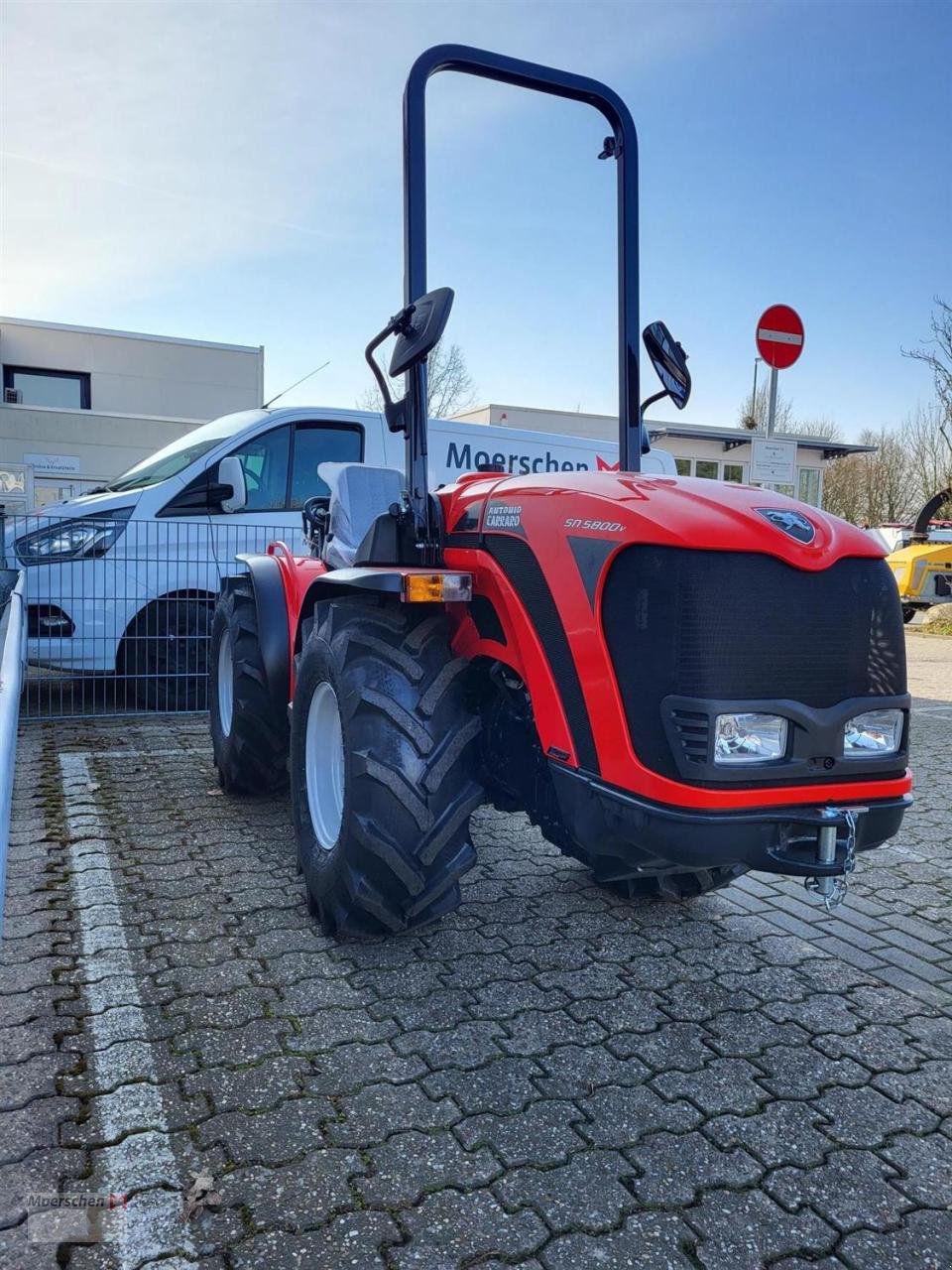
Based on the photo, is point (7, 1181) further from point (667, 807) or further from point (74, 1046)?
point (667, 807)

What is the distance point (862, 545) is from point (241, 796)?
11.2 ft

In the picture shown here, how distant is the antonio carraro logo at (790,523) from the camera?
2490 mm

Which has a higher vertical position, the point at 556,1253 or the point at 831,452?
the point at 831,452

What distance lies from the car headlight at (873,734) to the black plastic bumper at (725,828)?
13cm

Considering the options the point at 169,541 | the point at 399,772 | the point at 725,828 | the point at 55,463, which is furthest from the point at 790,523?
the point at 55,463

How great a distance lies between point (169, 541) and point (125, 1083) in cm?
505

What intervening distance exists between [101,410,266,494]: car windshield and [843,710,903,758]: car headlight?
221 inches

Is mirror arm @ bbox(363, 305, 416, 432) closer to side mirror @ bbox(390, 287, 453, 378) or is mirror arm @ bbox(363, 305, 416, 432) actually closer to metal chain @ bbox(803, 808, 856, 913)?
side mirror @ bbox(390, 287, 453, 378)

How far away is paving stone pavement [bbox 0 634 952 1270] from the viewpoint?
2.02 meters

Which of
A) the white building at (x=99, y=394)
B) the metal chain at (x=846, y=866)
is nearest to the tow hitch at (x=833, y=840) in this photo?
the metal chain at (x=846, y=866)

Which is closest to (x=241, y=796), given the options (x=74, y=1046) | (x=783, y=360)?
(x=74, y=1046)

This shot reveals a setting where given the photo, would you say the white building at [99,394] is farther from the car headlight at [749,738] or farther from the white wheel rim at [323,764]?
the car headlight at [749,738]

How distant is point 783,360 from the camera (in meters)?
6.72

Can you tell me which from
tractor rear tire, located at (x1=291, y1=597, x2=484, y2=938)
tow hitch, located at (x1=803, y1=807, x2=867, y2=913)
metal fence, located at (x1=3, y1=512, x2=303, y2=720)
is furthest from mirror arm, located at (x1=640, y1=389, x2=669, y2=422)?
metal fence, located at (x1=3, y1=512, x2=303, y2=720)
